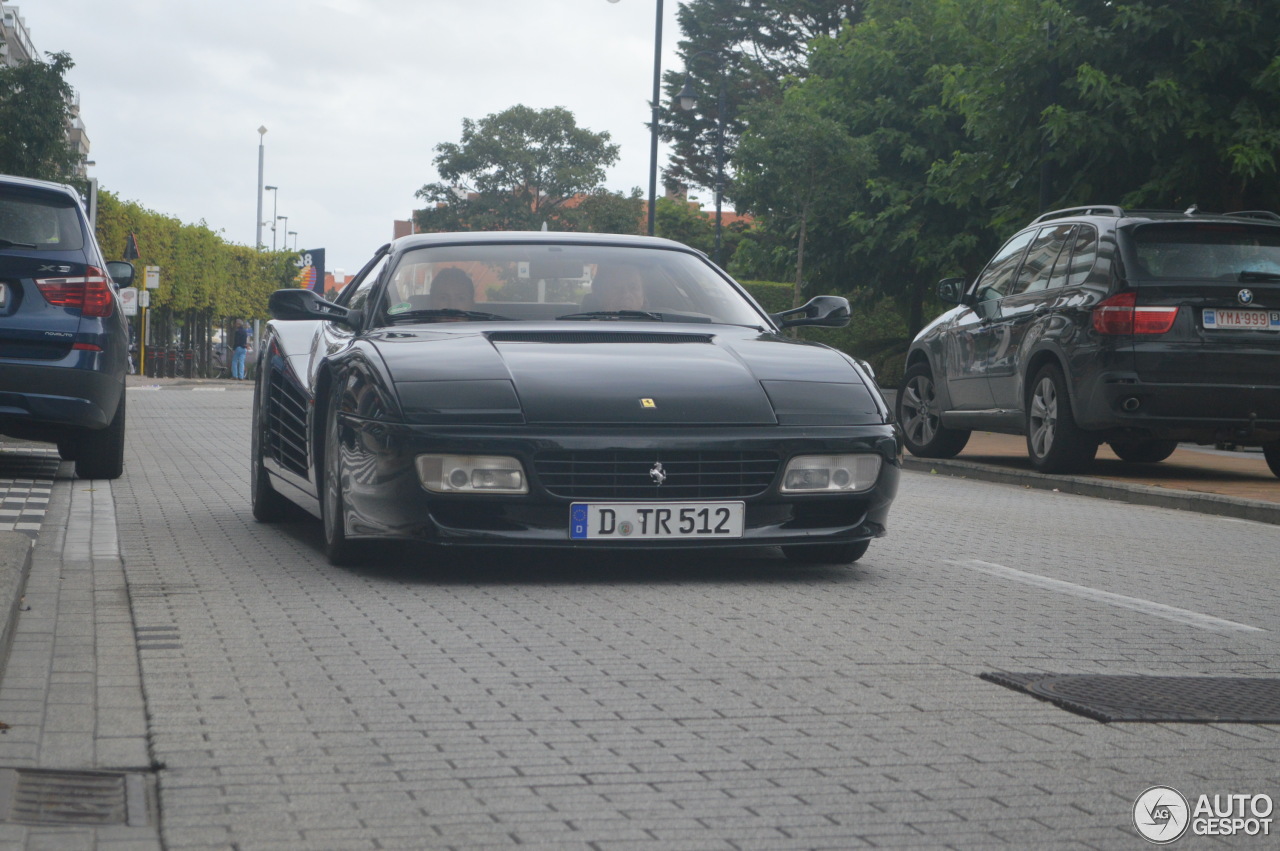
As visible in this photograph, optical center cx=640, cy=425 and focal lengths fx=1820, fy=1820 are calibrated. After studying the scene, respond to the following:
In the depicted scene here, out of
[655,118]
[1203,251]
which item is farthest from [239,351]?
[1203,251]

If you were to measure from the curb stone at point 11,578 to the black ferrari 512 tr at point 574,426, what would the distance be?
3.88 feet

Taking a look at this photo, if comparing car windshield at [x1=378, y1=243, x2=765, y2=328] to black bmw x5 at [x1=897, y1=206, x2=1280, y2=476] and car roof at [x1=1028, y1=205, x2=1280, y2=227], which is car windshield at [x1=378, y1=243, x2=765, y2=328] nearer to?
black bmw x5 at [x1=897, y1=206, x2=1280, y2=476]

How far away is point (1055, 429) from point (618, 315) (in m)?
6.48

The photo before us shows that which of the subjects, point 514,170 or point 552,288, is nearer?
Result: point 552,288

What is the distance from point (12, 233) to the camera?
10.8 metres

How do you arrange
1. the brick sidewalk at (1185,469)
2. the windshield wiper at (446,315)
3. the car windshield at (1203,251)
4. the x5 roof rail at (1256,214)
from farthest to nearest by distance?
the x5 roof rail at (1256,214)
the brick sidewalk at (1185,469)
the car windshield at (1203,251)
the windshield wiper at (446,315)

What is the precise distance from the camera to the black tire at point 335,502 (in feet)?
23.3

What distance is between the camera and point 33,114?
40.8 m

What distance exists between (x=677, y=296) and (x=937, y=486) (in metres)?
5.81

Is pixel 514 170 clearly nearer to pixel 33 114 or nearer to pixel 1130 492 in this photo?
pixel 33 114

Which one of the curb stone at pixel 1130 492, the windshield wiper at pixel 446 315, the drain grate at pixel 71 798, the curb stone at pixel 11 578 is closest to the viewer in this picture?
the drain grate at pixel 71 798

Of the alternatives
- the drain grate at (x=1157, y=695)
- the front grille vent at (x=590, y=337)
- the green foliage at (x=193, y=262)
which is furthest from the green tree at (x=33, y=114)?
the drain grate at (x=1157, y=695)

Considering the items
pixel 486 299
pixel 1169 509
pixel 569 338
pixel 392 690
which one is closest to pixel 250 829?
pixel 392 690

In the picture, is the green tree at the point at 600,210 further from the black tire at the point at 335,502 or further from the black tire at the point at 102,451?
the black tire at the point at 335,502
